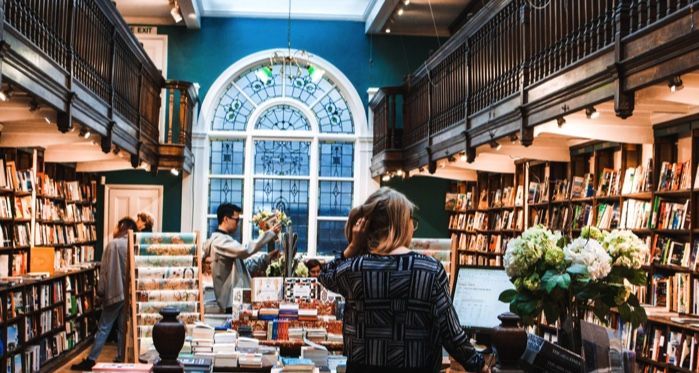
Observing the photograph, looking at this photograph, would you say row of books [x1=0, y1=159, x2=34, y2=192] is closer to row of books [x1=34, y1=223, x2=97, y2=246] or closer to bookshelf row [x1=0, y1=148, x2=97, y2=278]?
bookshelf row [x1=0, y1=148, x2=97, y2=278]

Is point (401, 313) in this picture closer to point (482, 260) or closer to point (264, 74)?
point (482, 260)

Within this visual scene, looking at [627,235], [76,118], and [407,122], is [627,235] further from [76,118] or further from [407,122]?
[407,122]

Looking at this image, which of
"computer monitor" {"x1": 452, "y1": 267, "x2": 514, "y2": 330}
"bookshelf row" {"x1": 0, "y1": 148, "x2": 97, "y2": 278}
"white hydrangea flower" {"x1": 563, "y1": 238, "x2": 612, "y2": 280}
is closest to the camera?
"white hydrangea flower" {"x1": 563, "y1": 238, "x2": 612, "y2": 280}

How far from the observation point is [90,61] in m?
8.41

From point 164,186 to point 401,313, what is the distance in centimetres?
1228

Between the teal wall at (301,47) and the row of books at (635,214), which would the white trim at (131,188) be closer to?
the teal wall at (301,47)

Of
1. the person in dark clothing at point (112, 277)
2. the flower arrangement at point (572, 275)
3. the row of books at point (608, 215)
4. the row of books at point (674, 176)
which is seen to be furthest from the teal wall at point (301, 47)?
the flower arrangement at point (572, 275)

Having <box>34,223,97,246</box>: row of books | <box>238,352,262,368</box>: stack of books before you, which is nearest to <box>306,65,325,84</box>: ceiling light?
<box>34,223,97,246</box>: row of books

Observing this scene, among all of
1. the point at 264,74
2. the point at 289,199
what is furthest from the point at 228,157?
the point at 264,74

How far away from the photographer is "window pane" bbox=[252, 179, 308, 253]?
52.3 feet

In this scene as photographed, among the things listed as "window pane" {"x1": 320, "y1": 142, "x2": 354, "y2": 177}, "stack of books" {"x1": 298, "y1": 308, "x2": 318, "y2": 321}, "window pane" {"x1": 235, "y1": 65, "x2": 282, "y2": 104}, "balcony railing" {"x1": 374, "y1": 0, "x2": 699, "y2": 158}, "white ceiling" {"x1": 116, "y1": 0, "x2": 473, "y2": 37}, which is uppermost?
"white ceiling" {"x1": 116, "y1": 0, "x2": 473, "y2": 37}

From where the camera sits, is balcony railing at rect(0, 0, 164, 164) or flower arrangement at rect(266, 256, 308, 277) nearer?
balcony railing at rect(0, 0, 164, 164)

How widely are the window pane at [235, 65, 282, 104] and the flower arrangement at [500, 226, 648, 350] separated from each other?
12.8 meters

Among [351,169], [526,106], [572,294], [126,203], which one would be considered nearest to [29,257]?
[126,203]
